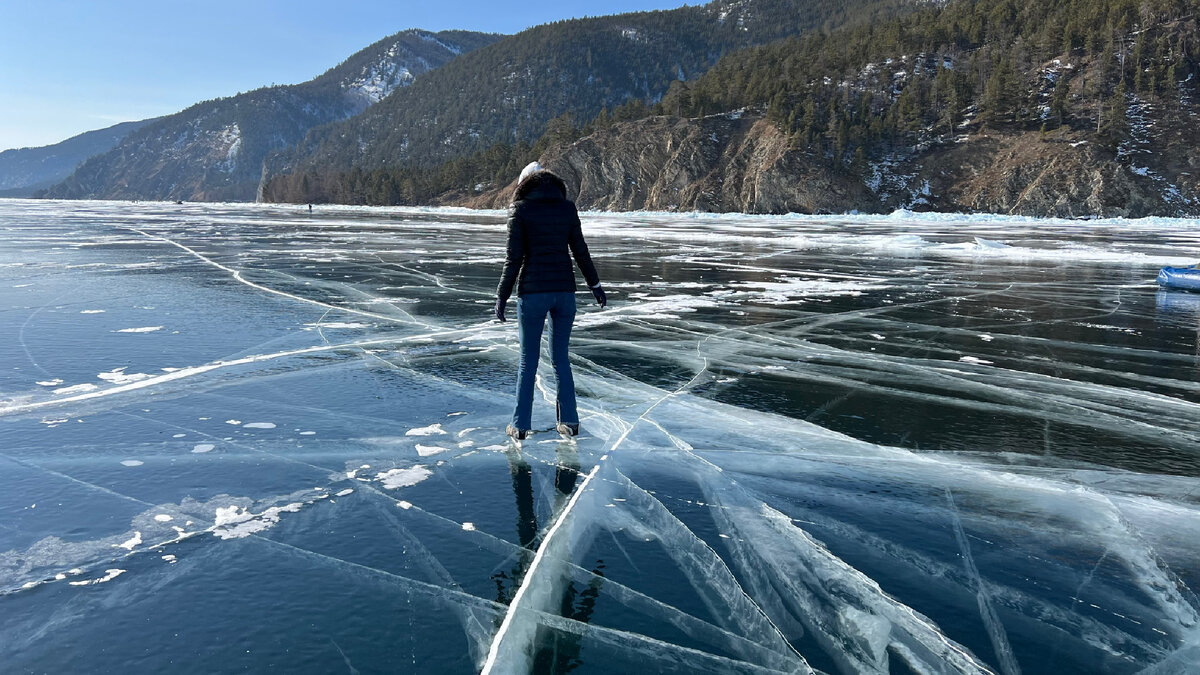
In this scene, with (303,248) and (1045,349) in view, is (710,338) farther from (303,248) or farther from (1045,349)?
(303,248)

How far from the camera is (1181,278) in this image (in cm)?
1464

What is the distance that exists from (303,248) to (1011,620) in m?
24.8

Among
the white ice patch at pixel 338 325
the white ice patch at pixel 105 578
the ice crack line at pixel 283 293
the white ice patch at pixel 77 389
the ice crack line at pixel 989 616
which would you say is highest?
the ice crack line at pixel 283 293

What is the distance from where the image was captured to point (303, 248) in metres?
24.6

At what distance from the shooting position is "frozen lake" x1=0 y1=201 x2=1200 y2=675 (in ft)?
9.66

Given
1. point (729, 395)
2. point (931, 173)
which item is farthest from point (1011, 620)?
point (931, 173)

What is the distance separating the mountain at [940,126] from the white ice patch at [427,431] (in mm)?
81740

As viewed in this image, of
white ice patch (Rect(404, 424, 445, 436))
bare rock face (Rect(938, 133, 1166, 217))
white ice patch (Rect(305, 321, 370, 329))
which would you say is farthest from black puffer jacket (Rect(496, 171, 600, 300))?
bare rock face (Rect(938, 133, 1166, 217))

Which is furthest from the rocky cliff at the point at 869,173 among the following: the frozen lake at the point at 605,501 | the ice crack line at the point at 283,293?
the frozen lake at the point at 605,501

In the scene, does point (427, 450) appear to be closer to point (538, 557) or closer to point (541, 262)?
point (541, 262)

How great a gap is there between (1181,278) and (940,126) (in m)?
85.2

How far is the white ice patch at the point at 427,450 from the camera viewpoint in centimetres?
515

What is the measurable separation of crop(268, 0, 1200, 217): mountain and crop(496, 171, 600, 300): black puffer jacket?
81447 millimetres

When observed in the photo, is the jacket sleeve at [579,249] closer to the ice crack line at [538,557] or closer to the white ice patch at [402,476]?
the ice crack line at [538,557]
